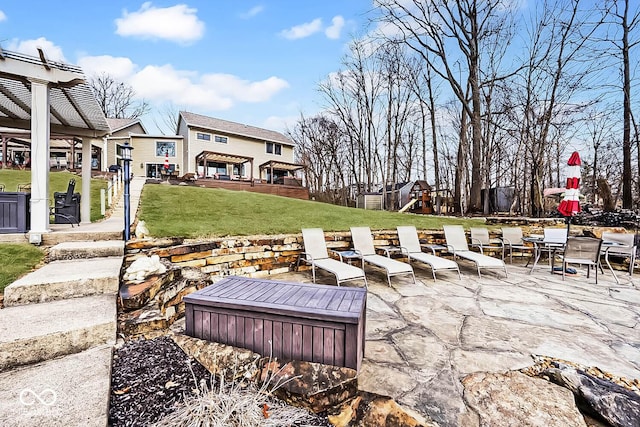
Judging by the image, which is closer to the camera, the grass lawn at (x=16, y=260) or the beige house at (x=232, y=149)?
the grass lawn at (x=16, y=260)

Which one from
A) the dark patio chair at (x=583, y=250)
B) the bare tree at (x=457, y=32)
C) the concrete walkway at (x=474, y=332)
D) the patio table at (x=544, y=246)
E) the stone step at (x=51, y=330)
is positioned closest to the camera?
the stone step at (x=51, y=330)

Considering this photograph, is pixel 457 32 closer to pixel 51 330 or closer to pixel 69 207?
pixel 69 207

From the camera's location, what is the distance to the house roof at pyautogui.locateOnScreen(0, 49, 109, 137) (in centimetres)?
409

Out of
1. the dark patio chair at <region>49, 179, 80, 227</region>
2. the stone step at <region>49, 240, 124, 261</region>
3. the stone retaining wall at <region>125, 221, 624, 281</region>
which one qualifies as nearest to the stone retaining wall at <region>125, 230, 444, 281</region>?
the stone retaining wall at <region>125, 221, 624, 281</region>

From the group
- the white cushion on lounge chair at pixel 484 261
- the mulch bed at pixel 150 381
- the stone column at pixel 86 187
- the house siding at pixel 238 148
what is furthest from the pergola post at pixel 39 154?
the house siding at pixel 238 148

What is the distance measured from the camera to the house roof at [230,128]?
22.1 meters

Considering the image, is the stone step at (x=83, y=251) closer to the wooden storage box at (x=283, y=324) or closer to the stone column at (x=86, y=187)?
the wooden storage box at (x=283, y=324)

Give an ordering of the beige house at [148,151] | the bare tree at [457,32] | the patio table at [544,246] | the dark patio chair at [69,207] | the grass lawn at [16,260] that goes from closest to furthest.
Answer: the grass lawn at [16,260] < the dark patio chair at [69,207] < the patio table at [544,246] < the bare tree at [457,32] < the beige house at [148,151]

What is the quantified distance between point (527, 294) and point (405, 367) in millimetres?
3352

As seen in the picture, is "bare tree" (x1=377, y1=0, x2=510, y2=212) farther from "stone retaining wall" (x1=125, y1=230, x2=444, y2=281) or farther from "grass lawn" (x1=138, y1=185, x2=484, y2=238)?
"stone retaining wall" (x1=125, y1=230, x2=444, y2=281)

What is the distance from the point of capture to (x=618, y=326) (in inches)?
135

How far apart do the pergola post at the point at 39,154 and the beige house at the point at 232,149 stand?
52.7ft

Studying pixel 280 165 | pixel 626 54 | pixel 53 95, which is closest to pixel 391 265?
pixel 53 95

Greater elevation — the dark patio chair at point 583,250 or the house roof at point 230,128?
the house roof at point 230,128
